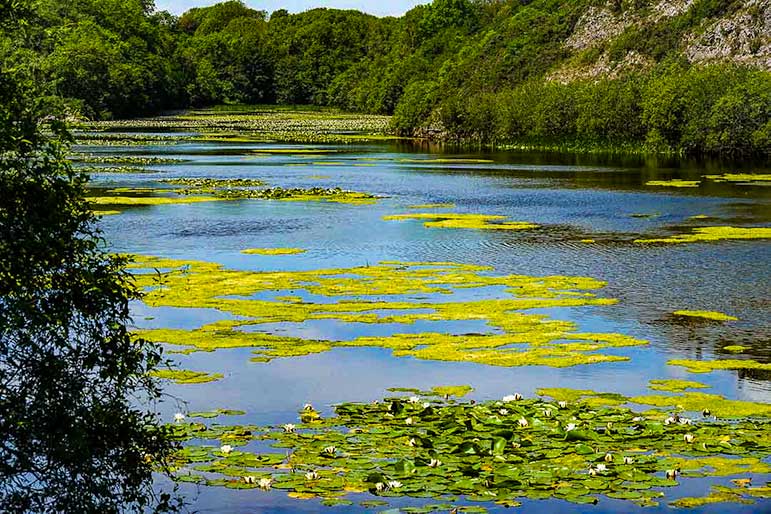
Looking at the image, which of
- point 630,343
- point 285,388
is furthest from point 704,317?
point 285,388

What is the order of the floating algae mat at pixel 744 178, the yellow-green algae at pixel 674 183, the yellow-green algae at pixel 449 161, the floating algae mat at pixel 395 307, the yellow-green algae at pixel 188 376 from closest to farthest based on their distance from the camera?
the yellow-green algae at pixel 188 376
the floating algae mat at pixel 395 307
the yellow-green algae at pixel 674 183
the floating algae mat at pixel 744 178
the yellow-green algae at pixel 449 161

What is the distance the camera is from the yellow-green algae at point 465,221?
139ft

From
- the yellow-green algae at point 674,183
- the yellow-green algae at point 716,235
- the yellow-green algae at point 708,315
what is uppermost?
the yellow-green algae at point 674,183

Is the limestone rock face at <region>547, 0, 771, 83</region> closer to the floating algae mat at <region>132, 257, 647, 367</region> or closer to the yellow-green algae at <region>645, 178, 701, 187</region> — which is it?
the yellow-green algae at <region>645, 178, 701, 187</region>

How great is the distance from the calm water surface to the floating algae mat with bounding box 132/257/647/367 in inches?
21.1

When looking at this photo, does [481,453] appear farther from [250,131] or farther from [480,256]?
[250,131]

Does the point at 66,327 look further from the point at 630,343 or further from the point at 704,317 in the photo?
the point at 704,317

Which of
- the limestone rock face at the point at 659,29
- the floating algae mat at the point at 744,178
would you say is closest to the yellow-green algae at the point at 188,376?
the floating algae mat at the point at 744,178

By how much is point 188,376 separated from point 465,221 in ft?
82.7

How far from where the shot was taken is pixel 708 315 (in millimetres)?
24891

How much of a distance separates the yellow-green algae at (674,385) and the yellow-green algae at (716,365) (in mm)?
955

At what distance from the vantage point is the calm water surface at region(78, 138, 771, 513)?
62.3ft

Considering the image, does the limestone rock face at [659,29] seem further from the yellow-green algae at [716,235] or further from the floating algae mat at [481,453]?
the floating algae mat at [481,453]

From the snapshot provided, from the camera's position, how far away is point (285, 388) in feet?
62.7
